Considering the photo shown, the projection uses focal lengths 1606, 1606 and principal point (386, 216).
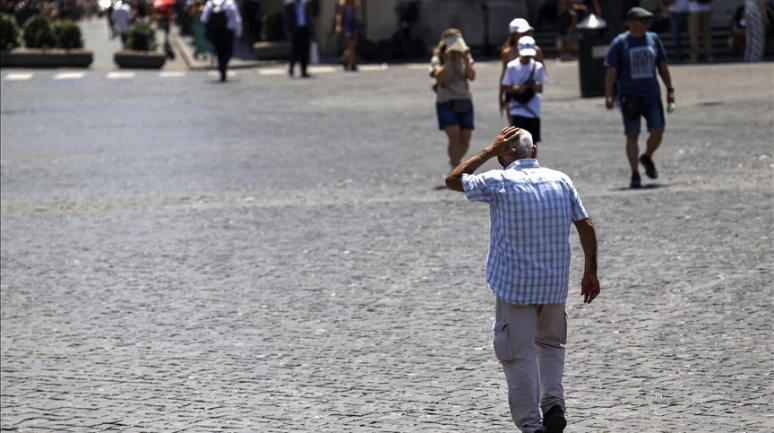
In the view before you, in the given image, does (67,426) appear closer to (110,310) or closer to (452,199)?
(110,310)

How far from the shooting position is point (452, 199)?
15734 mm

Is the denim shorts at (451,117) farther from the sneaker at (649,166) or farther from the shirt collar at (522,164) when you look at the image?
the shirt collar at (522,164)

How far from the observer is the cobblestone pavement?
8609 millimetres

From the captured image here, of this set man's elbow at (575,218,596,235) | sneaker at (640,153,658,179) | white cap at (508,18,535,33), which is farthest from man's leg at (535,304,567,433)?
sneaker at (640,153,658,179)

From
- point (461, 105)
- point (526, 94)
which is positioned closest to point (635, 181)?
point (526, 94)

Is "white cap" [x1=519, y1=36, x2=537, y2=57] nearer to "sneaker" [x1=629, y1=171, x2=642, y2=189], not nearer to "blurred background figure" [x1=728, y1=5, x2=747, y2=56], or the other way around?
"sneaker" [x1=629, y1=171, x2=642, y2=189]

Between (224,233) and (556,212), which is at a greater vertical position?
(556,212)

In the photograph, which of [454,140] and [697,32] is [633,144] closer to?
[454,140]

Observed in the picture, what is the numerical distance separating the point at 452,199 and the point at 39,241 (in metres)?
4.00

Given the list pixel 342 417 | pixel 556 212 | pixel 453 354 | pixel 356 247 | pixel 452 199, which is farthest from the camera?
pixel 452 199

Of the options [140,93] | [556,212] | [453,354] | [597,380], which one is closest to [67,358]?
[453,354]

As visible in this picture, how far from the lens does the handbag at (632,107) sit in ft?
50.8

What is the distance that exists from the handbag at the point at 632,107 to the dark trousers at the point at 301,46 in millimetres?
18084

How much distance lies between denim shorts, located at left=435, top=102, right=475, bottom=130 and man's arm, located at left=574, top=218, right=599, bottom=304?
9.73 metres
